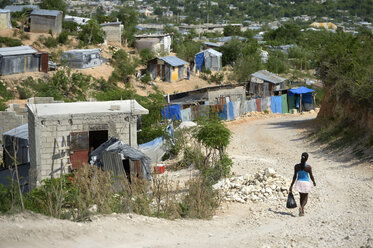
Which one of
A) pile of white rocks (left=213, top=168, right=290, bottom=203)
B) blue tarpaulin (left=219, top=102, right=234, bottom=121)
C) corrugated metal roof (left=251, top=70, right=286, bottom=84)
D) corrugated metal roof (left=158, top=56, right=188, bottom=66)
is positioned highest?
corrugated metal roof (left=158, top=56, right=188, bottom=66)

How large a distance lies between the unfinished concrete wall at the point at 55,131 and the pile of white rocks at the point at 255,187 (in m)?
3.62

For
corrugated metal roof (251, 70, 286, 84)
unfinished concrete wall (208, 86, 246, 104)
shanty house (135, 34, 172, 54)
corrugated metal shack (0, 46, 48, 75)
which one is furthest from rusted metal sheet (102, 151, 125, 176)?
shanty house (135, 34, 172, 54)

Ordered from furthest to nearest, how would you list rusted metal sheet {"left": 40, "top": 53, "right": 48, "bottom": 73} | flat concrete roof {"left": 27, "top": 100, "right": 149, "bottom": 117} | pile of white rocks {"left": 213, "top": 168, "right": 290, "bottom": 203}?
1. rusted metal sheet {"left": 40, "top": 53, "right": 48, "bottom": 73}
2. flat concrete roof {"left": 27, "top": 100, "right": 149, "bottom": 117}
3. pile of white rocks {"left": 213, "top": 168, "right": 290, "bottom": 203}

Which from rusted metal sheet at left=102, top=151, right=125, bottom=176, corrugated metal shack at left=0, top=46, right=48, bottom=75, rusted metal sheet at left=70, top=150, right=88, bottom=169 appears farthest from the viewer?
corrugated metal shack at left=0, top=46, right=48, bottom=75

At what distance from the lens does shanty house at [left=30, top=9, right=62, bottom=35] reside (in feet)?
139

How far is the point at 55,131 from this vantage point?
14883 millimetres

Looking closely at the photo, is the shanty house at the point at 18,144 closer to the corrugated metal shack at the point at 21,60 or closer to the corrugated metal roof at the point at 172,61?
the corrugated metal shack at the point at 21,60

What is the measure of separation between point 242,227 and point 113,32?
126ft

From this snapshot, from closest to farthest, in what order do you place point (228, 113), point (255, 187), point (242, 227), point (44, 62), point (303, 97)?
point (242, 227) → point (255, 187) → point (228, 113) → point (303, 97) → point (44, 62)

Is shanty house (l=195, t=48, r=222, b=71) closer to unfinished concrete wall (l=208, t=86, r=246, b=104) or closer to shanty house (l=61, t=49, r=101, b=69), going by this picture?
shanty house (l=61, t=49, r=101, b=69)

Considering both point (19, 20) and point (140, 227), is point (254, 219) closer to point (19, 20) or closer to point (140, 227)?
point (140, 227)

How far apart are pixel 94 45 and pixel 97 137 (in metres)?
27.7

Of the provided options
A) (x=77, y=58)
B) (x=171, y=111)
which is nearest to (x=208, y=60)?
(x=77, y=58)

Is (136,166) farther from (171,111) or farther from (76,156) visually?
(171,111)
